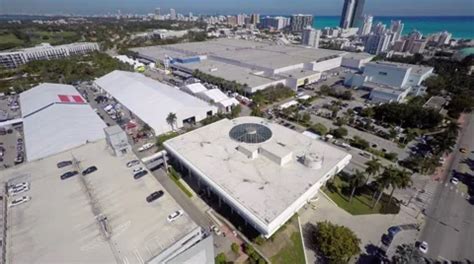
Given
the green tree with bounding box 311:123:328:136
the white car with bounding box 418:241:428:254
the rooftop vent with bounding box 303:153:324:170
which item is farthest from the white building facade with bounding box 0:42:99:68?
the white car with bounding box 418:241:428:254

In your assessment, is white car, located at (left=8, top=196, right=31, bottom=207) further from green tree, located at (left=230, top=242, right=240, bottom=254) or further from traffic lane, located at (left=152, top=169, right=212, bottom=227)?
green tree, located at (left=230, top=242, right=240, bottom=254)

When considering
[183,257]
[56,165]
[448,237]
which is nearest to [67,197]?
[56,165]

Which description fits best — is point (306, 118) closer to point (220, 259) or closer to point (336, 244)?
point (336, 244)

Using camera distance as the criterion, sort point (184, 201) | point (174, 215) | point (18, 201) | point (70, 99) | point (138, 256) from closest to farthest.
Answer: point (138, 256), point (174, 215), point (18, 201), point (184, 201), point (70, 99)

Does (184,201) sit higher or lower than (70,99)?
lower

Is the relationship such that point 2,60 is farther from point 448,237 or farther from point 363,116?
point 448,237

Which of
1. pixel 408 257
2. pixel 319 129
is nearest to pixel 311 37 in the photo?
pixel 319 129
